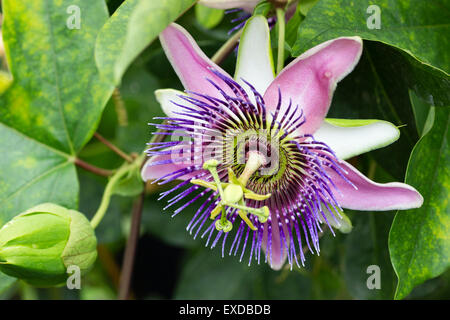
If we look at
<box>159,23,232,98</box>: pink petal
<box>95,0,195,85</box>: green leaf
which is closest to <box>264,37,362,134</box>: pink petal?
<box>159,23,232,98</box>: pink petal

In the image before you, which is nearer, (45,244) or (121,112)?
(45,244)

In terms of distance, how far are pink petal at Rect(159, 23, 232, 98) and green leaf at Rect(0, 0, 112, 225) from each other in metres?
0.23

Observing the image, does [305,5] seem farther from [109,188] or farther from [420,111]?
[109,188]

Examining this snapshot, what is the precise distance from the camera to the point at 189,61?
100cm

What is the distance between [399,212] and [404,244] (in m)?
0.06

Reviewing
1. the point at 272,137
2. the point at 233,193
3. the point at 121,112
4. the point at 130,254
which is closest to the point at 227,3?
the point at 272,137

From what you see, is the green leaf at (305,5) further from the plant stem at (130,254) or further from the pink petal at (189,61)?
the plant stem at (130,254)

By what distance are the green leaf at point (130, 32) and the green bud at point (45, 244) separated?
1.21 ft

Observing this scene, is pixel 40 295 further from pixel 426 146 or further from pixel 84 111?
pixel 426 146

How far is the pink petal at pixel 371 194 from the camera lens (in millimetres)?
937

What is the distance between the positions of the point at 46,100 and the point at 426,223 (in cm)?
84

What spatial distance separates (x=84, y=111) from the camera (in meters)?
1.28
